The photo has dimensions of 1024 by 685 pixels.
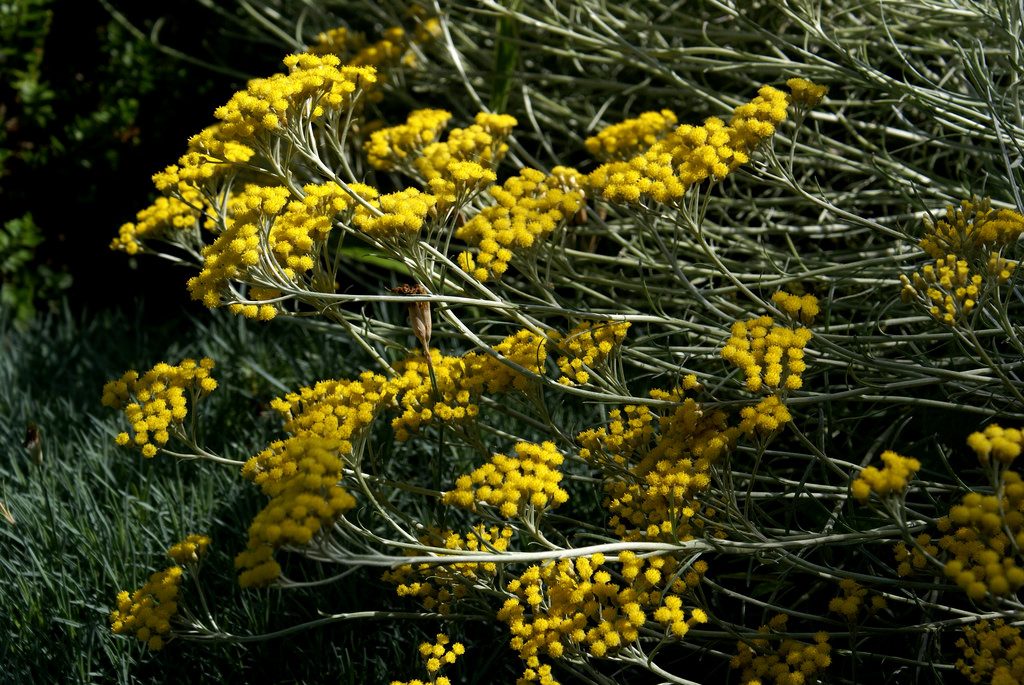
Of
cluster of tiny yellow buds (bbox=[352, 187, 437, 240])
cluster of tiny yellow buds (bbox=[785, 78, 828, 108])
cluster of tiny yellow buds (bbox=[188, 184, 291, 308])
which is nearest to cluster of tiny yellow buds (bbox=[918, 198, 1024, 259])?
cluster of tiny yellow buds (bbox=[785, 78, 828, 108])

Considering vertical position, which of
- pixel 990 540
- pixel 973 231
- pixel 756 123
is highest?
pixel 756 123

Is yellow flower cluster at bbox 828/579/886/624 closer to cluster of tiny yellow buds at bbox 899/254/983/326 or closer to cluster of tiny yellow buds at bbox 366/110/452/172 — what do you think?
cluster of tiny yellow buds at bbox 899/254/983/326

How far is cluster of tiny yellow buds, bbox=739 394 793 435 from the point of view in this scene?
4.82 feet

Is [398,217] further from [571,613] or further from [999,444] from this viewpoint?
[999,444]

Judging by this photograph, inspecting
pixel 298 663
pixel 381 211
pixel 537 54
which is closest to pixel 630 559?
pixel 381 211

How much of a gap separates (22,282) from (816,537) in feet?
10.7

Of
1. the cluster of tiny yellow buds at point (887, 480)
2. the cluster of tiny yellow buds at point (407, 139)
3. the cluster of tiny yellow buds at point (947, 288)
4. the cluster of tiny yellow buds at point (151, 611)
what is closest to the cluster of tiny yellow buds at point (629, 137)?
the cluster of tiny yellow buds at point (407, 139)

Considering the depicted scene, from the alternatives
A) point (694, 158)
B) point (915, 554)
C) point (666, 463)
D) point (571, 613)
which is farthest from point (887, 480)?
point (694, 158)

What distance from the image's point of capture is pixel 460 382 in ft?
5.97

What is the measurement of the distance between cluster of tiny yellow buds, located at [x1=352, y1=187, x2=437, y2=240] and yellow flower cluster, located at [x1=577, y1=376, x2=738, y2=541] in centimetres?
44

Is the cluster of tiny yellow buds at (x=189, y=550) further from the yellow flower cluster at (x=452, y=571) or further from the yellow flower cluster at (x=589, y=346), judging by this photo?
the yellow flower cluster at (x=589, y=346)

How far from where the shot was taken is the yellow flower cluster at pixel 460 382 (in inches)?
69.7

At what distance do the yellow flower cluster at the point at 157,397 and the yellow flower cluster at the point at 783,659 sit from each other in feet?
3.33

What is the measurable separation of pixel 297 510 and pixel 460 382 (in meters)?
0.55
